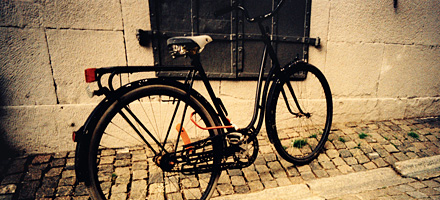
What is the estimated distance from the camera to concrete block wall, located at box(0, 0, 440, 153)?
9.11 feet

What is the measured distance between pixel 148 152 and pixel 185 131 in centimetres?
118

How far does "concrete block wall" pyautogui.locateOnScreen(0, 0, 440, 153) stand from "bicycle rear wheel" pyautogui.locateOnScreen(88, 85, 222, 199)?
550mm

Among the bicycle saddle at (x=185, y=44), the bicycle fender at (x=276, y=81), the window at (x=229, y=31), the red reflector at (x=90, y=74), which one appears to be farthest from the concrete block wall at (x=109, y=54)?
the red reflector at (x=90, y=74)

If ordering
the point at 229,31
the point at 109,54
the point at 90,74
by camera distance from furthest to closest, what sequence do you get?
the point at 229,31
the point at 109,54
the point at 90,74

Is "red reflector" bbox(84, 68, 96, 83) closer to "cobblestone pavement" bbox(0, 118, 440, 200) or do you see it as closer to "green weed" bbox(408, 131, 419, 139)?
"cobblestone pavement" bbox(0, 118, 440, 200)

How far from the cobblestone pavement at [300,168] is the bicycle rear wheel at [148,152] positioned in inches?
5.5

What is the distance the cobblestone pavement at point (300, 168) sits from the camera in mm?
2383

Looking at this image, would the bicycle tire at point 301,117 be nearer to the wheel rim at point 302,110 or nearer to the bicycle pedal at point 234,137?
the wheel rim at point 302,110

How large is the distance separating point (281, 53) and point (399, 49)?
2.18 meters

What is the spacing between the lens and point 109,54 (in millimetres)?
3016

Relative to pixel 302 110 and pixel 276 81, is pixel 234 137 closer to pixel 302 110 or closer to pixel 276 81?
pixel 276 81

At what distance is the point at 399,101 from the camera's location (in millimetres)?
4156

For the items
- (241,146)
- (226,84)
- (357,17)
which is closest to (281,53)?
(226,84)

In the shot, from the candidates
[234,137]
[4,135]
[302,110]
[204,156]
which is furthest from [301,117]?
[4,135]
